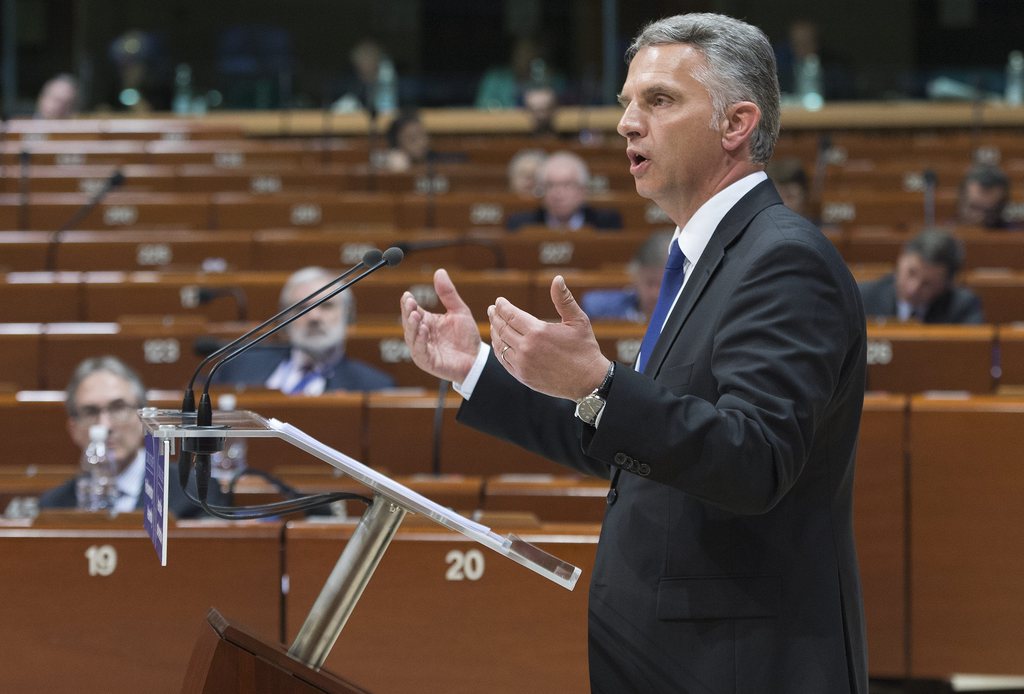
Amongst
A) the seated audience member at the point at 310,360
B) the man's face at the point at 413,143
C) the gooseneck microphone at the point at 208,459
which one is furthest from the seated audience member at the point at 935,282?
the man's face at the point at 413,143

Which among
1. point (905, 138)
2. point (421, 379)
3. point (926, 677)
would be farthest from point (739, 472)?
point (905, 138)

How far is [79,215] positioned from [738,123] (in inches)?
202

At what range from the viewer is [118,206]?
622 centimetres

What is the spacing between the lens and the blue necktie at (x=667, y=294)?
1.55 m

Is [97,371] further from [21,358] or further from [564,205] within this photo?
[564,205]

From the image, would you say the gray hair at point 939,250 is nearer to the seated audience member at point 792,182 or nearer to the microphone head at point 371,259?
the seated audience member at point 792,182

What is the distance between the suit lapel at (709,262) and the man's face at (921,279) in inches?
120

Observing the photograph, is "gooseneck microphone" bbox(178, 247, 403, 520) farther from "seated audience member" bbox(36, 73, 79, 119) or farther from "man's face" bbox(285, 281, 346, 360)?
"seated audience member" bbox(36, 73, 79, 119)

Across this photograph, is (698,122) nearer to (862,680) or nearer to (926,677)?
(862,680)

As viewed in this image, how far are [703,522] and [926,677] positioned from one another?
68.3 inches

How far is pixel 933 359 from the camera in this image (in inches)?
148

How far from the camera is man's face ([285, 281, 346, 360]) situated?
4059 mm

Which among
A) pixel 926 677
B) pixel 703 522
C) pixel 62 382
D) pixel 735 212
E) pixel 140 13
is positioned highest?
pixel 140 13

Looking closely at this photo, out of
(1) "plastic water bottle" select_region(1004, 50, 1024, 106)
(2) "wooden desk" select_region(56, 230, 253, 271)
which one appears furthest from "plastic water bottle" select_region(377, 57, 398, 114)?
(1) "plastic water bottle" select_region(1004, 50, 1024, 106)
